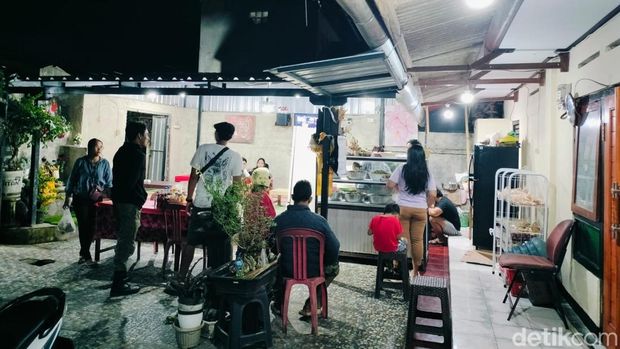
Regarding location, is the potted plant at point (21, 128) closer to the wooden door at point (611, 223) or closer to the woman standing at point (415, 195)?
the woman standing at point (415, 195)

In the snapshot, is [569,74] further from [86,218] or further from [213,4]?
[86,218]

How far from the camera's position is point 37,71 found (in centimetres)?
637

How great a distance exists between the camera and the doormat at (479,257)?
655cm

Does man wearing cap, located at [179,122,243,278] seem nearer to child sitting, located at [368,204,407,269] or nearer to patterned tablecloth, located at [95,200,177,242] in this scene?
patterned tablecloth, located at [95,200,177,242]

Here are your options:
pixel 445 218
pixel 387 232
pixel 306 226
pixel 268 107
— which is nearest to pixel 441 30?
pixel 387 232

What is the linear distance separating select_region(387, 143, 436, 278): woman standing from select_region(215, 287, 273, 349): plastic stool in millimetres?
2605

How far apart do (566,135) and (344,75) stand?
322 centimetres

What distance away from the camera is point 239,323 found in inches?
122

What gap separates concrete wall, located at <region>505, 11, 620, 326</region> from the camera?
3789mm

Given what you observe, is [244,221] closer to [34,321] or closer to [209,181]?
[209,181]

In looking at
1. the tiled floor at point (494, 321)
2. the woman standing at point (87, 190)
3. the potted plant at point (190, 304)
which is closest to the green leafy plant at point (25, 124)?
the woman standing at point (87, 190)

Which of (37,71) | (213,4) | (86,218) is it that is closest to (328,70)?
(213,4)

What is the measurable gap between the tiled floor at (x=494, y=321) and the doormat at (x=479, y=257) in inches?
32.9

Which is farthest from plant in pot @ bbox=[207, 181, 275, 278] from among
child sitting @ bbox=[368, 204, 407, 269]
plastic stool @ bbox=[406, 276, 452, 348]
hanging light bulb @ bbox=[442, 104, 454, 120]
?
hanging light bulb @ bbox=[442, 104, 454, 120]
